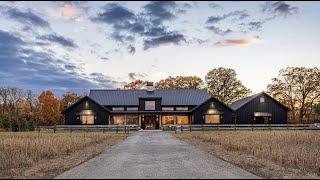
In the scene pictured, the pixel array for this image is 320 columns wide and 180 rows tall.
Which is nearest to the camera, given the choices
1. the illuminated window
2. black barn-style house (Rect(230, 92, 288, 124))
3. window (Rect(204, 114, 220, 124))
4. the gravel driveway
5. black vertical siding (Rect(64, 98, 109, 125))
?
the gravel driveway

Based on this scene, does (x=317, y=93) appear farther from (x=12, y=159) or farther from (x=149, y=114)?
(x=12, y=159)

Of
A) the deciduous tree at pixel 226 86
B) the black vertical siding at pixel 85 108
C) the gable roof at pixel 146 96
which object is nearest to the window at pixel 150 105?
the gable roof at pixel 146 96

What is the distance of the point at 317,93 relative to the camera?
70.2 metres

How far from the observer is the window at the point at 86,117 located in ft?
196

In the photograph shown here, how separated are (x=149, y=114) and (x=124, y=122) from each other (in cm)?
389

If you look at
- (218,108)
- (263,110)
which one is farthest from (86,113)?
(263,110)

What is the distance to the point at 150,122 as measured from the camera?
62.9 metres

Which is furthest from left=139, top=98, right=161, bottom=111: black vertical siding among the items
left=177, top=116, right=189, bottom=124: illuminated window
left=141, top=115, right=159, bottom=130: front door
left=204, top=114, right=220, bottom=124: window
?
left=204, top=114, right=220, bottom=124: window

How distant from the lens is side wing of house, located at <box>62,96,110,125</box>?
5981 cm

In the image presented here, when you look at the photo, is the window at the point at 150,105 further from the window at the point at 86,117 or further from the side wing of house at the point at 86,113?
the window at the point at 86,117

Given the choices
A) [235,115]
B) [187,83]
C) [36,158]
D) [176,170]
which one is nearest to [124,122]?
[235,115]

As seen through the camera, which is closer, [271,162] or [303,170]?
[303,170]

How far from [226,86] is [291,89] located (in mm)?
14434

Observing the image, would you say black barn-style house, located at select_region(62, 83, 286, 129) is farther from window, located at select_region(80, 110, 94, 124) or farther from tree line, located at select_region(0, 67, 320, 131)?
tree line, located at select_region(0, 67, 320, 131)
